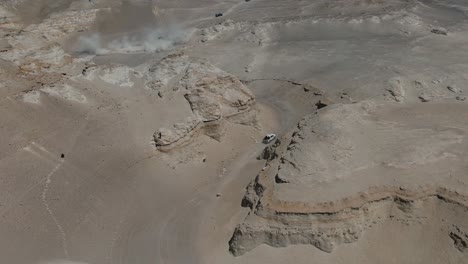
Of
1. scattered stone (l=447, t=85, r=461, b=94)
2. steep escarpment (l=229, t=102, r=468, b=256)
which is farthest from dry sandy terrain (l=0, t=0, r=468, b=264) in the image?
scattered stone (l=447, t=85, r=461, b=94)

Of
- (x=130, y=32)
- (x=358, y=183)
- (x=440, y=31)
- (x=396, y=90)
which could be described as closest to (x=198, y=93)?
(x=358, y=183)

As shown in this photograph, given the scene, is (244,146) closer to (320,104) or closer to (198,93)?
(198,93)

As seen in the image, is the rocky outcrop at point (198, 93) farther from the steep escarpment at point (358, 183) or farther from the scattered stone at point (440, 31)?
the scattered stone at point (440, 31)

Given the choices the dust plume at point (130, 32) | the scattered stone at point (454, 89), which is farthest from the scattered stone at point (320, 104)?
the dust plume at point (130, 32)

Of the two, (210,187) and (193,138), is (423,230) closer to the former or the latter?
(210,187)

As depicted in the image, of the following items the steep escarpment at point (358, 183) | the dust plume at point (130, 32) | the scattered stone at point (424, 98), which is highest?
the steep escarpment at point (358, 183)

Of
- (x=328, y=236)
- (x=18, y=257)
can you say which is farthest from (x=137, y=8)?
(x=328, y=236)
